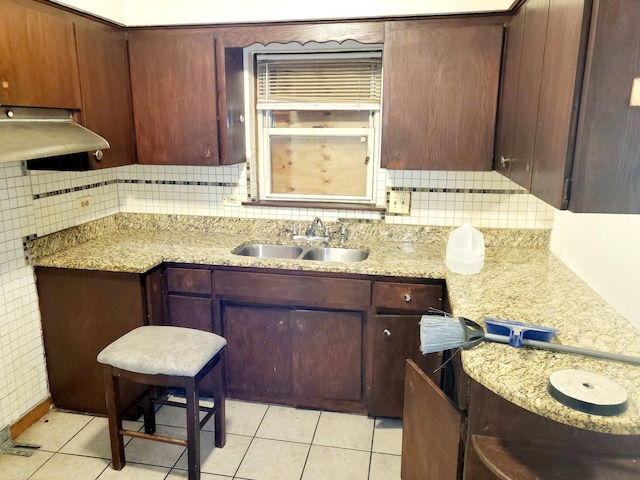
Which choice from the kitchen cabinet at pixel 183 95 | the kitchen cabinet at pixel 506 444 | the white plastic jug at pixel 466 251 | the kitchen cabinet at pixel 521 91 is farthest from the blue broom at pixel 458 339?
the kitchen cabinet at pixel 183 95

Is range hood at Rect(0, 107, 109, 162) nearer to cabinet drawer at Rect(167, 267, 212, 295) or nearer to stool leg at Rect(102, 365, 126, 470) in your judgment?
cabinet drawer at Rect(167, 267, 212, 295)

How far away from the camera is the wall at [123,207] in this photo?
231 cm

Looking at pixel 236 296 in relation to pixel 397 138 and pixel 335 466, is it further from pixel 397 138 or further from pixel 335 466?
pixel 397 138

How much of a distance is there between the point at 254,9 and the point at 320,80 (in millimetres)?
543

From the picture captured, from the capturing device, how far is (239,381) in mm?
2629

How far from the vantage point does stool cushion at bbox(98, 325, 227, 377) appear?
194cm

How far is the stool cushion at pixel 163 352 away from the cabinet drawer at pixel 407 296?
765mm

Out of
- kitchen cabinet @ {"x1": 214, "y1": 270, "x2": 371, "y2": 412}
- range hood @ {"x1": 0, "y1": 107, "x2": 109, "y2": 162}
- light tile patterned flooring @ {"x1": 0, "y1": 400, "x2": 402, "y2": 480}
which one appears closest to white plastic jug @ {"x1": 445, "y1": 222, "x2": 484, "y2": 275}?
kitchen cabinet @ {"x1": 214, "y1": 270, "x2": 371, "y2": 412}

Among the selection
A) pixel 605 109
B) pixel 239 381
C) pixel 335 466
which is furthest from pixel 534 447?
pixel 239 381

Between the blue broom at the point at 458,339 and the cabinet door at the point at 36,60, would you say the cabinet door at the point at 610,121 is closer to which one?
the blue broom at the point at 458,339

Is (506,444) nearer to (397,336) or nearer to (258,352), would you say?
(397,336)

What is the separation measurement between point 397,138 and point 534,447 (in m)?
1.52

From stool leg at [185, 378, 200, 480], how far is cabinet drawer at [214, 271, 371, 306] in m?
0.63

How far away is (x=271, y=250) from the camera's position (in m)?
2.84
